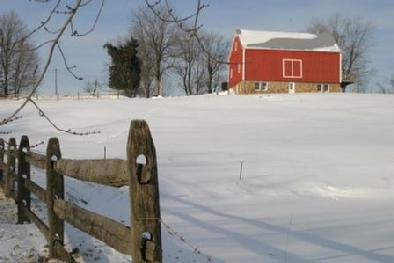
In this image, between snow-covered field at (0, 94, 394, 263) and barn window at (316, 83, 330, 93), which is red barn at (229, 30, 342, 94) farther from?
snow-covered field at (0, 94, 394, 263)

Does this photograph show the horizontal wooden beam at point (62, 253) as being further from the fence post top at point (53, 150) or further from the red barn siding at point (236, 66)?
the red barn siding at point (236, 66)

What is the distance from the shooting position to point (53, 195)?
6414 millimetres

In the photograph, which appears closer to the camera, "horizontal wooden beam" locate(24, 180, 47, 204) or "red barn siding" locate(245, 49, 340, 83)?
"horizontal wooden beam" locate(24, 180, 47, 204)

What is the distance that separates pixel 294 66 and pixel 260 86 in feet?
12.8

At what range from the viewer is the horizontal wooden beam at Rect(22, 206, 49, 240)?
7.01 metres

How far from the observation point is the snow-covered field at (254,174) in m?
9.59

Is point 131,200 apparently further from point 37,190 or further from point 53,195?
point 37,190

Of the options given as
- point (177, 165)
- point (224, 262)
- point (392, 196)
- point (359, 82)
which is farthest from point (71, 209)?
point (359, 82)

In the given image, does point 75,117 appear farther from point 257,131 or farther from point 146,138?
point 146,138

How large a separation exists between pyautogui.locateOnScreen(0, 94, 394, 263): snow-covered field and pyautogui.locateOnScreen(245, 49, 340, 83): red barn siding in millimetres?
7620

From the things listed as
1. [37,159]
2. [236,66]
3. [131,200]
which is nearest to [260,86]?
[236,66]

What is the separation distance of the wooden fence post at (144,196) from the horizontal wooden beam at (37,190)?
3.80 metres

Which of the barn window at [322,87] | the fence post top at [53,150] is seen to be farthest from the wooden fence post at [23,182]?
the barn window at [322,87]

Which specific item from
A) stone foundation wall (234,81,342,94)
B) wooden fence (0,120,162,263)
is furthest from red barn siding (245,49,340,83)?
wooden fence (0,120,162,263)
